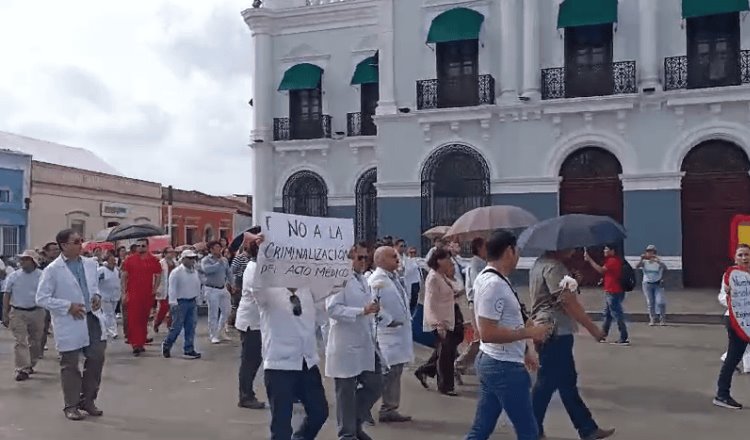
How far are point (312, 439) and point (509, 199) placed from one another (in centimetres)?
1710

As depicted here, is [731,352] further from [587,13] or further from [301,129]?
[301,129]

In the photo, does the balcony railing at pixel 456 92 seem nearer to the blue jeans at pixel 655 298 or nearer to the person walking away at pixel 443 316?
the blue jeans at pixel 655 298

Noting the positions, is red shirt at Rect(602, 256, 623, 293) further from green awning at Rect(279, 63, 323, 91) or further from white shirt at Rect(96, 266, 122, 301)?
green awning at Rect(279, 63, 323, 91)

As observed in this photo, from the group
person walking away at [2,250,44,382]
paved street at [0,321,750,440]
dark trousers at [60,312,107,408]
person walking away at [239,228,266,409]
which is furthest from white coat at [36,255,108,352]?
person walking away at [2,250,44,382]

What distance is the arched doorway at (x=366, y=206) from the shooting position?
1011 inches

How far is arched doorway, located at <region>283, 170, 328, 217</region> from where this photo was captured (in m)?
26.6

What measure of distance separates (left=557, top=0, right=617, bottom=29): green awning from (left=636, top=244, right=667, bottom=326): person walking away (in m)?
7.81

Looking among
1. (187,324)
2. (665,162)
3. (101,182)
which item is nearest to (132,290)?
(187,324)

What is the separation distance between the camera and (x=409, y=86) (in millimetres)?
23797

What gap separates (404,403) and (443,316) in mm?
1000

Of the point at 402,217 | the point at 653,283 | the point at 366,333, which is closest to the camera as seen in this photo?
the point at 366,333

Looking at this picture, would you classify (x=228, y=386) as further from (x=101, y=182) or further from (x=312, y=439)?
(x=101, y=182)

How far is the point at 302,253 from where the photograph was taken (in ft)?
19.7

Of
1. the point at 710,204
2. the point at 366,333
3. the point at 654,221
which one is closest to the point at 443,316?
the point at 366,333
